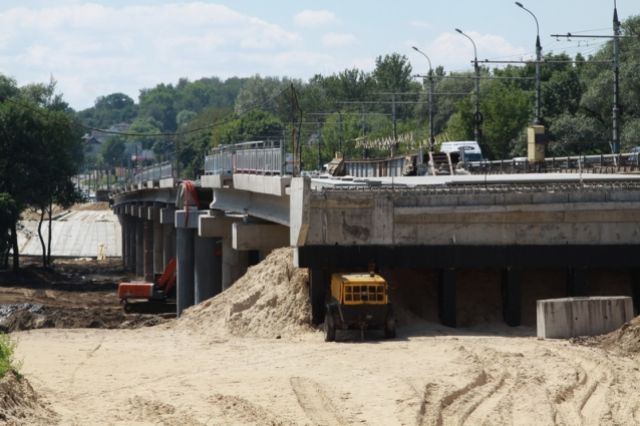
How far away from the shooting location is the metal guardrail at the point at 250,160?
52.0m

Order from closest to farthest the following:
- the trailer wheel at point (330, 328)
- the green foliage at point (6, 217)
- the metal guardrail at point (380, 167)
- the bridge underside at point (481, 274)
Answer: the trailer wheel at point (330, 328)
the bridge underside at point (481, 274)
the metal guardrail at point (380, 167)
the green foliage at point (6, 217)

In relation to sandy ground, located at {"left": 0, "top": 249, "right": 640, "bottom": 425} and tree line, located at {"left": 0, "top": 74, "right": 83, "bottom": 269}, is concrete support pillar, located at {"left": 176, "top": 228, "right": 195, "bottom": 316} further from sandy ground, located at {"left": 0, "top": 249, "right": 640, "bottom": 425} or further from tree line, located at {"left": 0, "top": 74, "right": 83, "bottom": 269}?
tree line, located at {"left": 0, "top": 74, "right": 83, "bottom": 269}

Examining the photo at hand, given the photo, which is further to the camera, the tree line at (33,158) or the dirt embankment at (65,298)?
the tree line at (33,158)

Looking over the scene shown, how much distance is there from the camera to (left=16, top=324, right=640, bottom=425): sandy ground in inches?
985

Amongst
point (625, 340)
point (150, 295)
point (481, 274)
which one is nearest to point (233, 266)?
point (150, 295)

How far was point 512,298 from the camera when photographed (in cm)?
3991

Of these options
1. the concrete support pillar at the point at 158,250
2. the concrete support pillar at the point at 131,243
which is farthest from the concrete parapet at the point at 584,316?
the concrete support pillar at the point at 131,243

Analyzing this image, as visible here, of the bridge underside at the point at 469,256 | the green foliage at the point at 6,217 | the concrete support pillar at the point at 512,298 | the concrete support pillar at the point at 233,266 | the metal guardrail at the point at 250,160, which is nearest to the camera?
the bridge underside at the point at 469,256

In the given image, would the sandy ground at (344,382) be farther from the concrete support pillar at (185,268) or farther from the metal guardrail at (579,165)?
the concrete support pillar at (185,268)

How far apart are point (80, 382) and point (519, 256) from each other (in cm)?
1515

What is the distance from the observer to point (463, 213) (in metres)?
39.6

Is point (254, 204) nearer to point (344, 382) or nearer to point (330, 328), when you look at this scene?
point (330, 328)

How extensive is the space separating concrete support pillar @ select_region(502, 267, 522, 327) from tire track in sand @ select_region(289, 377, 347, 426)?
39.4 feet

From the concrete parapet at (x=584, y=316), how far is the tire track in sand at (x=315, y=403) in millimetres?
8702
